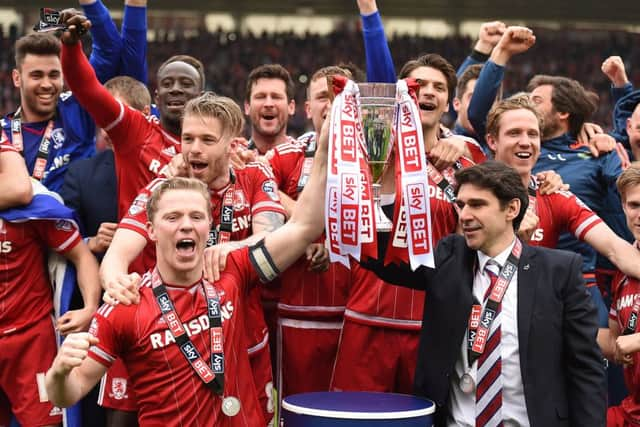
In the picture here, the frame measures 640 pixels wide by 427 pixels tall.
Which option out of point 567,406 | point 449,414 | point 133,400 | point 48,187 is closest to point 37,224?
point 48,187

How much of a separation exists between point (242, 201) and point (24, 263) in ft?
3.63

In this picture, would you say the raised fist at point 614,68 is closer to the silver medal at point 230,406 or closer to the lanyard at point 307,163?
the lanyard at point 307,163

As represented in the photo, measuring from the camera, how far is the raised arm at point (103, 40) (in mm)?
5281

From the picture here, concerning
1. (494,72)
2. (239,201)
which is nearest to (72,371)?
(239,201)

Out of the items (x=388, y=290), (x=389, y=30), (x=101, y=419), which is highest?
(x=389, y=30)

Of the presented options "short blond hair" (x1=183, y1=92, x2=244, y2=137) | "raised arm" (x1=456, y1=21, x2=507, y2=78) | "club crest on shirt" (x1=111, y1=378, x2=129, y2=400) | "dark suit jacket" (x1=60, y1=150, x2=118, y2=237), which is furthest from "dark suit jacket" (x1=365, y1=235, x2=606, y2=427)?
"raised arm" (x1=456, y1=21, x2=507, y2=78)

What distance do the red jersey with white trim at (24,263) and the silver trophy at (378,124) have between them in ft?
5.83

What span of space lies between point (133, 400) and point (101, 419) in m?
0.69

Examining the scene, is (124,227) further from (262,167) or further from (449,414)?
(449,414)

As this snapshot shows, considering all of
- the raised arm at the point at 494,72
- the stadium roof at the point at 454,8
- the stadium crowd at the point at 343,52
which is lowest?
the raised arm at the point at 494,72

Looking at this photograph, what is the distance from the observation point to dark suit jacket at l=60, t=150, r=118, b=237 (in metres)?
4.83

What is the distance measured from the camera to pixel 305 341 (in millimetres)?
4680

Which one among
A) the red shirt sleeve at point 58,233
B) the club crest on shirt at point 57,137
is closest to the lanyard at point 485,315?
the red shirt sleeve at point 58,233

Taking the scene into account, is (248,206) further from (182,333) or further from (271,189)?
(182,333)
